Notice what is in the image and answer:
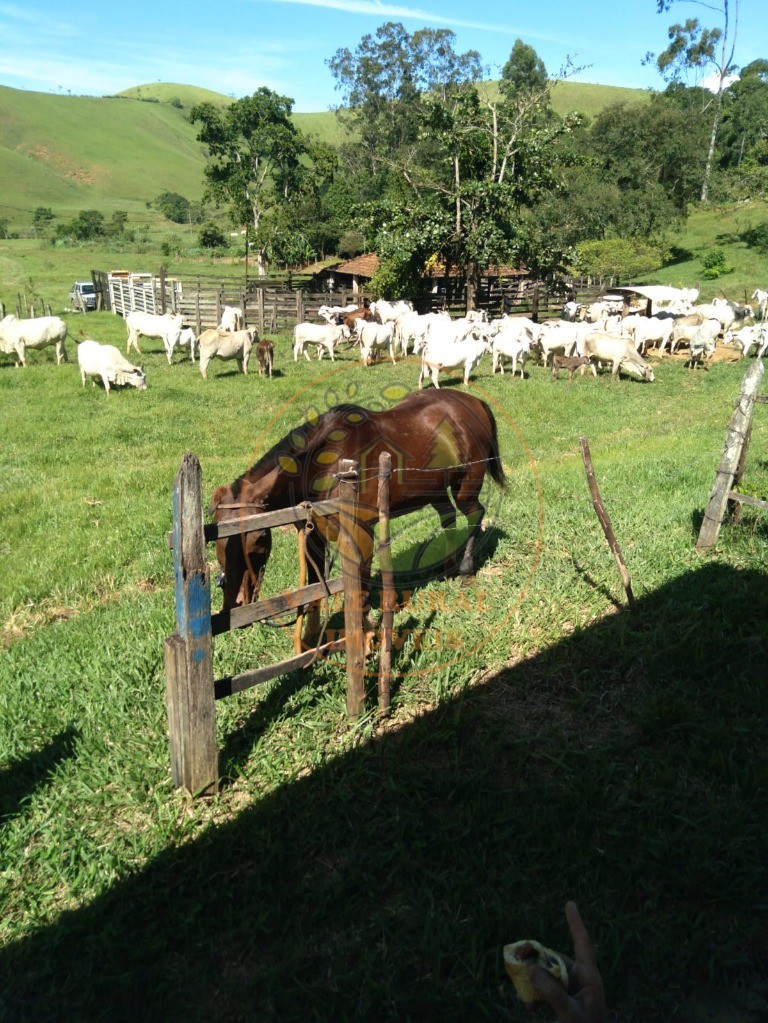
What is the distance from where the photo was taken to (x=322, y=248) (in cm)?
4822

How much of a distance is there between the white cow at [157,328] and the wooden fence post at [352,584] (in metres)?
17.3

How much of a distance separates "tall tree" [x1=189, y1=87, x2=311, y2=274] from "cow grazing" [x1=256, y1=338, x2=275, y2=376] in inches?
1105

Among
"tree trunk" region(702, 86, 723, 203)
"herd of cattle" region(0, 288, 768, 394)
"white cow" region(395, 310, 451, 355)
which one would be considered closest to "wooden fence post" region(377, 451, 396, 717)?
"herd of cattle" region(0, 288, 768, 394)

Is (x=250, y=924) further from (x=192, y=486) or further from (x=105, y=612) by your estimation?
(x=105, y=612)

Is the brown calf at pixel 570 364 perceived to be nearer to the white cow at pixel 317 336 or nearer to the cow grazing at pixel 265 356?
the white cow at pixel 317 336

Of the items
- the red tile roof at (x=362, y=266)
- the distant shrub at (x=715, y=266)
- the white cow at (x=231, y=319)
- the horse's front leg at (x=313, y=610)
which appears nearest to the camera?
the horse's front leg at (x=313, y=610)

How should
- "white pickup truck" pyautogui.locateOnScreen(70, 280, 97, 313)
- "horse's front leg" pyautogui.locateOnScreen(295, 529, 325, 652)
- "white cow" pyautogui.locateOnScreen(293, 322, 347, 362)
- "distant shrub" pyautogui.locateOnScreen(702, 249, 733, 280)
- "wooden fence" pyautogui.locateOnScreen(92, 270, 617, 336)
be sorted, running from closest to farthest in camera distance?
"horse's front leg" pyautogui.locateOnScreen(295, 529, 325, 652), "white cow" pyautogui.locateOnScreen(293, 322, 347, 362), "wooden fence" pyautogui.locateOnScreen(92, 270, 617, 336), "white pickup truck" pyautogui.locateOnScreen(70, 280, 97, 313), "distant shrub" pyautogui.locateOnScreen(702, 249, 733, 280)

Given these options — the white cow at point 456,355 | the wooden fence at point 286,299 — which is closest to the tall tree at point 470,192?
the wooden fence at point 286,299

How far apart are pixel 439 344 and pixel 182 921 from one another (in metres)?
15.5

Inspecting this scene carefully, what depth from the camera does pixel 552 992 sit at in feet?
4.71

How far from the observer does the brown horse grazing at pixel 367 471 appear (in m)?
4.32

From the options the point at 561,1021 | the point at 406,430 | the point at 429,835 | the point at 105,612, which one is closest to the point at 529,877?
the point at 429,835

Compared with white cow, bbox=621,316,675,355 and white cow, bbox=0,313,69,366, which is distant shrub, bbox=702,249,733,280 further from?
white cow, bbox=0,313,69,366

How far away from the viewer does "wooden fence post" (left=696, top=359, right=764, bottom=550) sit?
5684 millimetres
